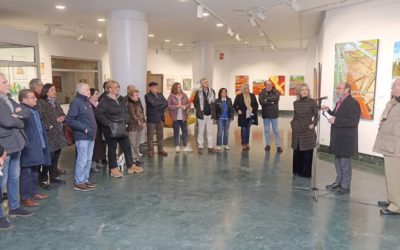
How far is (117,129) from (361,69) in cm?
459

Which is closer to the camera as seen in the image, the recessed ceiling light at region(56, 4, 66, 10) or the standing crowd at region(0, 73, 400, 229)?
the standing crowd at region(0, 73, 400, 229)

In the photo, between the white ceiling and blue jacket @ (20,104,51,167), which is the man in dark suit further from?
blue jacket @ (20,104,51,167)

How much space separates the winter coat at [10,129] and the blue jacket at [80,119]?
94 centimetres

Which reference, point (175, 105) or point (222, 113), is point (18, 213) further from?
point (222, 113)

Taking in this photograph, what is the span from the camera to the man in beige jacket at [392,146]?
3.75m

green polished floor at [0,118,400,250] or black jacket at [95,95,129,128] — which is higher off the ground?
black jacket at [95,95,129,128]

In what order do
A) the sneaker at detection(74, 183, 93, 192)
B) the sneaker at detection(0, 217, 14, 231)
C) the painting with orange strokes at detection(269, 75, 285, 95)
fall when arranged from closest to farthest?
the sneaker at detection(0, 217, 14, 231) → the sneaker at detection(74, 183, 93, 192) → the painting with orange strokes at detection(269, 75, 285, 95)

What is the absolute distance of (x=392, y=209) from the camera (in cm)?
391

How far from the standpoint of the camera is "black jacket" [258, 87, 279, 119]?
7304 millimetres

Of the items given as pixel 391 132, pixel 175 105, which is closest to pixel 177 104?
pixel 175 105

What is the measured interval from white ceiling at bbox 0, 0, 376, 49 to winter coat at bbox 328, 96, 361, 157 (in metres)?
2.96

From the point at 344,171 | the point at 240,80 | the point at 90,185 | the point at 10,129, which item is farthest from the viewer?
the point at 240,80

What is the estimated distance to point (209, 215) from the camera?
3.89 meters

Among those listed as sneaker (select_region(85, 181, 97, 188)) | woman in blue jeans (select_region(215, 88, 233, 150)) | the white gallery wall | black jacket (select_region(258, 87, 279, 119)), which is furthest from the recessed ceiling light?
the white gallery wall
